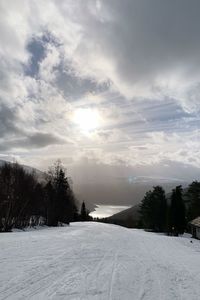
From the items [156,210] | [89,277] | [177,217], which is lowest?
[89,277]

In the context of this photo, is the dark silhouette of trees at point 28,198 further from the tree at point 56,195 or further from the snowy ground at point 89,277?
the snowy ground at point 89,277

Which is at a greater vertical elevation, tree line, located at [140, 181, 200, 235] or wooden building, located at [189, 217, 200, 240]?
tree line, located at [140, 181, 200, 235]

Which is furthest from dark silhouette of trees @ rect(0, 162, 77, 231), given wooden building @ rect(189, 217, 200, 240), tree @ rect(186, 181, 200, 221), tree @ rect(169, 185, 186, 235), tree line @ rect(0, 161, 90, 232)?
tree @ rect(186, 181, 200, 221)

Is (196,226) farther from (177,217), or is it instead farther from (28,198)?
(28,198)

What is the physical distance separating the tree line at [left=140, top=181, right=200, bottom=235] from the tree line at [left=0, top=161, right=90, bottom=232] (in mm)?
21516

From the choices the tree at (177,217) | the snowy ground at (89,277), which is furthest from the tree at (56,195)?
the snowy ground at (89,277)

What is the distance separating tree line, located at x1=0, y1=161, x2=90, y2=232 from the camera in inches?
1713

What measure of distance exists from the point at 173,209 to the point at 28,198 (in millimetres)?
32049

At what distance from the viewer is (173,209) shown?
6806cm

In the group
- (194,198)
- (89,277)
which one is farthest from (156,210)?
(89,277)

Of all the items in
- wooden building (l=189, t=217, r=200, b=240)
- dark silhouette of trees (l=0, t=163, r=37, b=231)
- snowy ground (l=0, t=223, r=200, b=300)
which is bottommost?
snowy ground (l=0, t=223, r=200, b=300)

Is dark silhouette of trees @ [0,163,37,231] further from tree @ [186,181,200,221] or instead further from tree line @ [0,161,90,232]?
tree @ [186,181,200,221]

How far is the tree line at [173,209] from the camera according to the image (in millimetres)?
67113

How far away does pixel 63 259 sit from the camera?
578 inches
